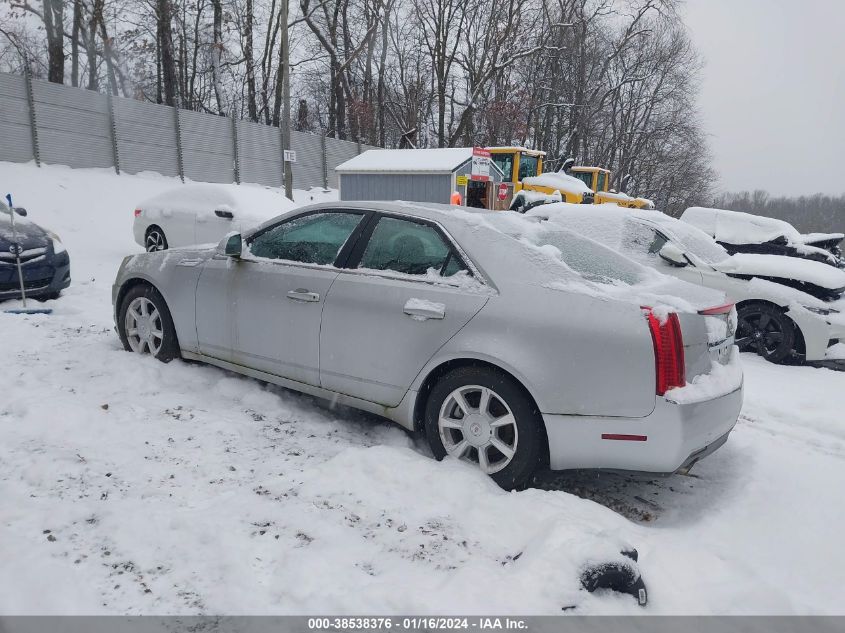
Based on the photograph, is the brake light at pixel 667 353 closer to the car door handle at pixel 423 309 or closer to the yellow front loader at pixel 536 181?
the car door handle at pixel 423 309

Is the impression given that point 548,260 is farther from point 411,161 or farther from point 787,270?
point 411,161

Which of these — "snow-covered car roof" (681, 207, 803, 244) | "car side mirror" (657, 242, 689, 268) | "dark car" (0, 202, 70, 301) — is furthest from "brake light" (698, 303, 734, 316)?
"snow-covered car roof" (681, 207, 803, 244)

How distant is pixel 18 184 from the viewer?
14602 mm

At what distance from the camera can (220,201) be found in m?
10.1

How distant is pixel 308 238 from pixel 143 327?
1775 millimetres

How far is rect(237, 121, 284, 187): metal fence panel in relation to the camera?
2200 centimetres

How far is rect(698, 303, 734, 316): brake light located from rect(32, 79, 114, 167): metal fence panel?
59.6ft

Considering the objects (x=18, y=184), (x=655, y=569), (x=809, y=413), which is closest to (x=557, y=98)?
(x=18, y=184)

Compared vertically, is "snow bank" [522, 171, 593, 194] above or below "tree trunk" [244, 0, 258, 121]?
below

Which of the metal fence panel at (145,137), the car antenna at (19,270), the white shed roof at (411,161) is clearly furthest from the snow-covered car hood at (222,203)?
the metal fence panel at (145,137)

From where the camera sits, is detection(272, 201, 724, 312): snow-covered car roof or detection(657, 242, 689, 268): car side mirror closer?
detection(272, 201, 724, 312): snow-covered car roof

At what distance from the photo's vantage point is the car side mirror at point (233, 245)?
4.06 m

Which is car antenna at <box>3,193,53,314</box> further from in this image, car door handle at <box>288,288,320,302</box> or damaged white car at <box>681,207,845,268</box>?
damaged white car at <box>681,207,845,268</box>

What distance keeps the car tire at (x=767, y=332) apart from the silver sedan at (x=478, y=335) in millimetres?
4059
